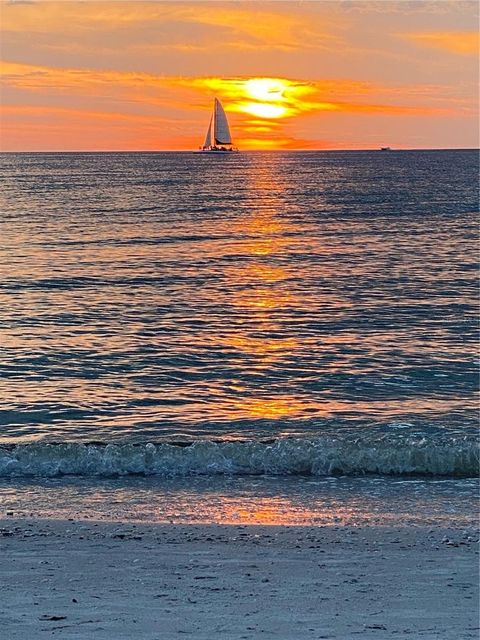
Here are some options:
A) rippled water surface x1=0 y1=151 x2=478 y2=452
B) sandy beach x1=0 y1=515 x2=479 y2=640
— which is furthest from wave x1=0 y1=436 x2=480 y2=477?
sandy beach x1=0 y1=515 x2=479 y2=640

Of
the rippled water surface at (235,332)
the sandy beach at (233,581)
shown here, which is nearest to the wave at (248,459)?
the rippled water surface at (235,332)

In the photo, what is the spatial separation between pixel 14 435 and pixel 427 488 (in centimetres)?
695

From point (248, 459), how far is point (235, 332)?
10.4 m

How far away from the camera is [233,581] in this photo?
27.5ft

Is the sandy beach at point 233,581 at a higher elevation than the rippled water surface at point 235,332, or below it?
below

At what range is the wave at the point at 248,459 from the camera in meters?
13.0

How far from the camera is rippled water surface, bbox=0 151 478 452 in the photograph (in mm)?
15633

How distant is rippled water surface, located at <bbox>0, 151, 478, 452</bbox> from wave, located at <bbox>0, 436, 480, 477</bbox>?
0.91 m

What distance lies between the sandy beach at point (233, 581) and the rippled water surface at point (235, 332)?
181 inches

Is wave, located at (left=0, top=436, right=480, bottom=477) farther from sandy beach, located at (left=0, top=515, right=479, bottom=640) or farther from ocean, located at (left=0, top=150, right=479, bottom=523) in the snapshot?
sandy beach, located at (left=0, top=515, right=479, bottom=640)

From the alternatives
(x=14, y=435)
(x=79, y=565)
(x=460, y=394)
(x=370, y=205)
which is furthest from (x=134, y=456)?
(x=370, y=205)

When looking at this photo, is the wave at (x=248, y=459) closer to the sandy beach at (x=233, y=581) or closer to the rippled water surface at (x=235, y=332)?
the rippled water surface at (x=235, y=332)

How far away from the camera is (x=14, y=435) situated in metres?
14.5

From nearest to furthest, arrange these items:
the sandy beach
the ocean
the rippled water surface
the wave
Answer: the sandy beach, the ocean, the wave, the rippled water surface
